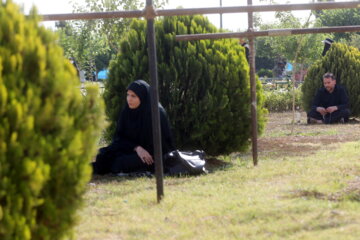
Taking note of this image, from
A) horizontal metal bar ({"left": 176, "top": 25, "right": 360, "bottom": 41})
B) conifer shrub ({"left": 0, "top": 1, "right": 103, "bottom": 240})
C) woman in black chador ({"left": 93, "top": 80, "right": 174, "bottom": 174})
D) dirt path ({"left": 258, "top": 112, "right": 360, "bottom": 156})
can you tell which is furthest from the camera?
dirt path ({"left": 258, "top": 112, "right": 360, "bottom": 156})

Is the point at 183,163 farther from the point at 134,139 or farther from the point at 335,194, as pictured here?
the point at 335,194

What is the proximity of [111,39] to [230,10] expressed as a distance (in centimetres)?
1655

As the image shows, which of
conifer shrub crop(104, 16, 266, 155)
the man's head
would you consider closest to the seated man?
the man's head

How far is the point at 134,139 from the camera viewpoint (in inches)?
320

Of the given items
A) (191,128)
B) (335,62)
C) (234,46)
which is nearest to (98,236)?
(191,128)

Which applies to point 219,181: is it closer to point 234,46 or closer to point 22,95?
point 234,46

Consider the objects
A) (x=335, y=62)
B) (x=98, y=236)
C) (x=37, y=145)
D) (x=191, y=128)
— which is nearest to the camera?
(x=37, y=145)

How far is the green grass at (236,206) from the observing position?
4582 mm

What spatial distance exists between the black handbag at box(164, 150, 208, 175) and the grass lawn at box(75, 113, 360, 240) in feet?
0.65

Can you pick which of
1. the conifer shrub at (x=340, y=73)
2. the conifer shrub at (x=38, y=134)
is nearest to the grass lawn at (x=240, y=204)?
the conifer shrub at (x=38, y=134)

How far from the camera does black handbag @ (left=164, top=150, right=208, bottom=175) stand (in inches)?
298

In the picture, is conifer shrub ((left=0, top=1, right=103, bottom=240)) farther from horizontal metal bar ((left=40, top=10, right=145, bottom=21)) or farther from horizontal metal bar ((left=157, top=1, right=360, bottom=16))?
horizontal metal bar ((left=157, top=1, right=360, bottom=16))

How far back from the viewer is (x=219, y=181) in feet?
22.8

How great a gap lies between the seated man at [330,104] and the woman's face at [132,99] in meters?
7.81
